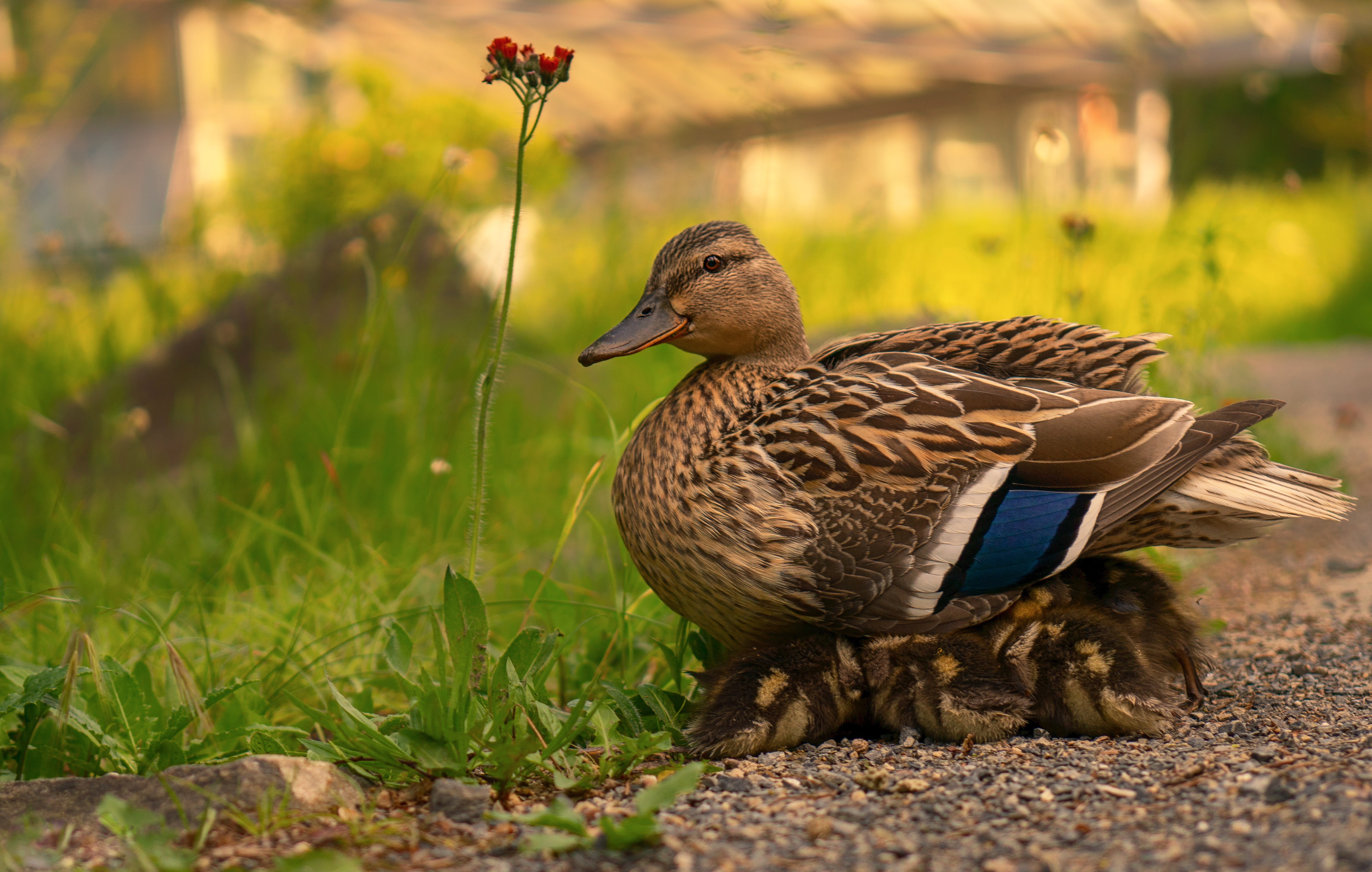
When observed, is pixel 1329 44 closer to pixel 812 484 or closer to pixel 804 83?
pixel 804 83

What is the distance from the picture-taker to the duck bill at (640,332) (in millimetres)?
2787

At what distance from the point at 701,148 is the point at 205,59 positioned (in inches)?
242

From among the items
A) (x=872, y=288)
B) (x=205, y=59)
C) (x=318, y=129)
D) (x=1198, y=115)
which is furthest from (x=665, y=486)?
(x=1198, y=115)

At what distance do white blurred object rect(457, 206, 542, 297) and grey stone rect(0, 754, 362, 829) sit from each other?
2.98 m

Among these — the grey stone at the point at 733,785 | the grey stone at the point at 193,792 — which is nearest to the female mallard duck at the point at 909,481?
the grey stone at the point at 733,785

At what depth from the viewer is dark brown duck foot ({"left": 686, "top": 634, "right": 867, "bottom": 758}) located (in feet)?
7.84

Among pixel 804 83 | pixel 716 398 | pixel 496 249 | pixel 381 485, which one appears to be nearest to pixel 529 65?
pixel 716 398

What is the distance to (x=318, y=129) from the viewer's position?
849cm

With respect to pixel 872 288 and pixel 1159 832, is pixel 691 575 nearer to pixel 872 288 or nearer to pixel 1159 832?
pixel 1159 832

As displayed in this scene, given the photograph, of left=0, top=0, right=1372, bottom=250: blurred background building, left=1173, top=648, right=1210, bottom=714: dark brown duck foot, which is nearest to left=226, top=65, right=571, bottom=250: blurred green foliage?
left=0, top=0, right=1372, bottom=250: blurred background building

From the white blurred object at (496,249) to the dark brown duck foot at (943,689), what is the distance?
283 centimetres

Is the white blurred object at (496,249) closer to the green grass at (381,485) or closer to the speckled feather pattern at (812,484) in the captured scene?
the green grass at (381,485)

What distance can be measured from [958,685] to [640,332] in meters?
1.07

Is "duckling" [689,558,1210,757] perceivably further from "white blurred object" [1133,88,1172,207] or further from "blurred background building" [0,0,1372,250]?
"white blurred object" [1133,88,1172,207]
